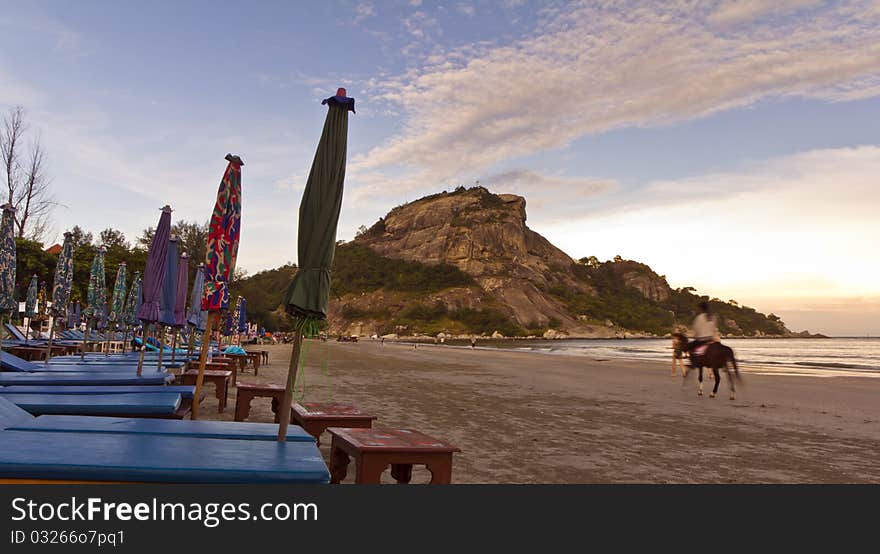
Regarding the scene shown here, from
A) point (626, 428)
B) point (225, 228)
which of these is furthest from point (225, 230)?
point (626, 428)

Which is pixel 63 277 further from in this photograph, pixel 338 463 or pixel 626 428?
pixel 626 428

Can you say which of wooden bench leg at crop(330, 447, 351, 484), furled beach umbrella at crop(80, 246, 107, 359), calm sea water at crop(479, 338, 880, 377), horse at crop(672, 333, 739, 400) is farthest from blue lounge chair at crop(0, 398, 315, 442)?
calm sea water at crop(479, 338, 880, 377)

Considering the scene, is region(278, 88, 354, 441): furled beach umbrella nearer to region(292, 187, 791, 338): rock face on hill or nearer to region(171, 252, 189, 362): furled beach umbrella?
region(171, 252, 189, 362): furled beach umbrella

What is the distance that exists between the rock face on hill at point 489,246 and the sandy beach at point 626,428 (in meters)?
109

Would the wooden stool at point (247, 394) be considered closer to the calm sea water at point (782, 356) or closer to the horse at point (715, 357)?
the horse at point (715, 357)

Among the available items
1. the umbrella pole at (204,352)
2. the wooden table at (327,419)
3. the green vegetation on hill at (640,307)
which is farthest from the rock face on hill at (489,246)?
the umbrella pole at (204,352)

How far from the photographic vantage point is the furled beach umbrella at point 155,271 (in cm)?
826

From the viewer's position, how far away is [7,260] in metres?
7.81

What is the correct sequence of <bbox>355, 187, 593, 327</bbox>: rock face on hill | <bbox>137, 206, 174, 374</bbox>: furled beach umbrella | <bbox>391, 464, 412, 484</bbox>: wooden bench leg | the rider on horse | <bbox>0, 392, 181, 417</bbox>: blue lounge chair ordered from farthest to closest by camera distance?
<bbox>355, 187, 593, 327</bbox>: rock face on hill → the rider on horse → <bbox>137, 206, 174, 374</bbox>: furled beach umbrella → <bbox>0, 392, 181, 417</bbox>: blue lounge chair → <bbox>391, 464, 412, 484</bbox>: wooden bench leg

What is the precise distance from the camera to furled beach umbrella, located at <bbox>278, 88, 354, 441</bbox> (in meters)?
3.79

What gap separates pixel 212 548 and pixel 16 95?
30.8 m

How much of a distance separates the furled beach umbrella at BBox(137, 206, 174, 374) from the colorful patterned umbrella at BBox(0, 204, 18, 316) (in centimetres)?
173

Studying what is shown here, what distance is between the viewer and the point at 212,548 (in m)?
2.74

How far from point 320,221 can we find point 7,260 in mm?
6823
